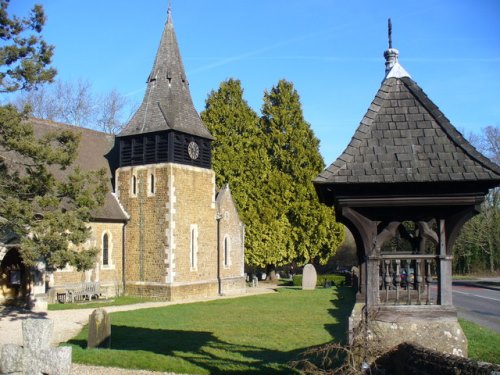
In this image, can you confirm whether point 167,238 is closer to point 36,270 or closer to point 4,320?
point 36,270

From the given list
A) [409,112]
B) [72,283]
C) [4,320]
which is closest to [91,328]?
[4,320]

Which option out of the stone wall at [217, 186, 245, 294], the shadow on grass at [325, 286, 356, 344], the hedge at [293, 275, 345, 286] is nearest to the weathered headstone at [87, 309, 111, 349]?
the shadow on grass at [325, 286, 356, 344]

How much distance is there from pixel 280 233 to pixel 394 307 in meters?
29.5

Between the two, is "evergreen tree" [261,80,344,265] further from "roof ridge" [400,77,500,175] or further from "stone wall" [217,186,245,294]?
"roof ridge" [400,77,500,175]

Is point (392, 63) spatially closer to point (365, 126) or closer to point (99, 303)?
point (365, 126)

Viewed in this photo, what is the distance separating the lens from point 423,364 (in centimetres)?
574

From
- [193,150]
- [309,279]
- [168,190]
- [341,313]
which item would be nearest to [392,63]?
[341,313]

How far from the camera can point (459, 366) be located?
516cm

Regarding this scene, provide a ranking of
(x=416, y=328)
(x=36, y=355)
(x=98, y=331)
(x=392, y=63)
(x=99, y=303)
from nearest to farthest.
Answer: (x=416, y=328) → (x=392, y=63) → (x=36, y=355) → (x=98, y=331) → (x=99, y=303)

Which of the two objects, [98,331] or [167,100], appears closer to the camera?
[98,331]

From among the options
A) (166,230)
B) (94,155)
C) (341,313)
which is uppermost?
(94,155)

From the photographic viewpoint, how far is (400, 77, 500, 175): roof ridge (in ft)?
21.7

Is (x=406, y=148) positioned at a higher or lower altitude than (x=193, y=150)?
lower

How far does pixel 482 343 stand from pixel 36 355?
31.3 ft
